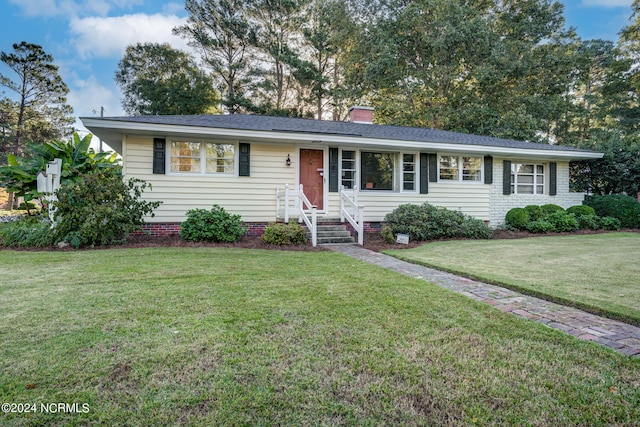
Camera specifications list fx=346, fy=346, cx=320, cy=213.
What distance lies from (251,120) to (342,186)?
3577 millimetres

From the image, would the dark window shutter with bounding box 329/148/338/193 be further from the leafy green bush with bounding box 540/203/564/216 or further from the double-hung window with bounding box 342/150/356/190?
the leafy green bush with bounding box 540/203/564/216

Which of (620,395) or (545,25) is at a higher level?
(545,25)

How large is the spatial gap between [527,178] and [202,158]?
11.4m

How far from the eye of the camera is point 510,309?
3.46 meters

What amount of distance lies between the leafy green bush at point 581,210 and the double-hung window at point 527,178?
1113mm

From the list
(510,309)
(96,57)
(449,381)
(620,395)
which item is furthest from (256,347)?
(96,57)

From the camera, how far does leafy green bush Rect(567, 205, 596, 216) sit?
40.0 feet

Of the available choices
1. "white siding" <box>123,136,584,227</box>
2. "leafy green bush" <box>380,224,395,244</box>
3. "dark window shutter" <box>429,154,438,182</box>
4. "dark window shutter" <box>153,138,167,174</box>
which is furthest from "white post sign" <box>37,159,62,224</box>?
"dark window shutter" <box>429,154,438,182</box>

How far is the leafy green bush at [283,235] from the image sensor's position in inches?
317

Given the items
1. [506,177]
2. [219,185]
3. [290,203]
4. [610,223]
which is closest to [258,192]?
[290,203]

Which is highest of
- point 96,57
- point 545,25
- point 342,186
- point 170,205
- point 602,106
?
point 545,25

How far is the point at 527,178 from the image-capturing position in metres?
12.8

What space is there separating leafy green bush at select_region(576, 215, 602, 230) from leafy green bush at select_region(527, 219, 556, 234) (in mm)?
1484

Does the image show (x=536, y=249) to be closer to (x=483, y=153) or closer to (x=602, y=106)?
(x=483, y=153)
